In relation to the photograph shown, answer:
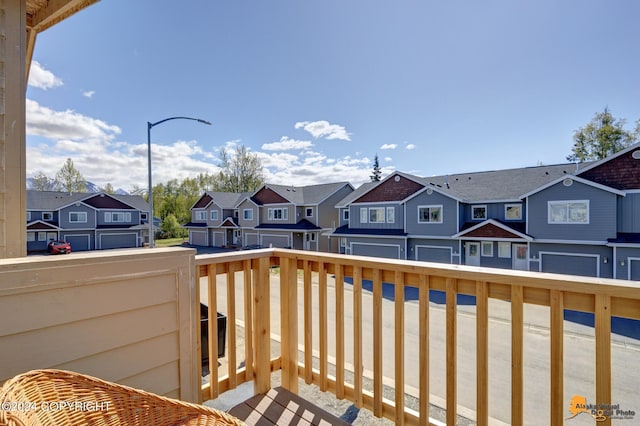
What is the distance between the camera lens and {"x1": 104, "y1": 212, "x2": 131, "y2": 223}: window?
23516 mm

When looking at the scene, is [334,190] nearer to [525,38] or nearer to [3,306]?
[525,38]

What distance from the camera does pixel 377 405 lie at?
1803 millimetres

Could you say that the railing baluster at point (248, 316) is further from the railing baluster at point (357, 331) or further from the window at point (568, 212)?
the window at point (568, 212)

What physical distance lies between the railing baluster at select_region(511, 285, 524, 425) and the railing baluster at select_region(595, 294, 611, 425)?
25 cm

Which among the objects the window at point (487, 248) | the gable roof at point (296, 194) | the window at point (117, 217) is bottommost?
the window at point (487, 248)

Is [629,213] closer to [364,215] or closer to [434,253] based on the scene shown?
[434,253]

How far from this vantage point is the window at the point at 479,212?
45.3 feet

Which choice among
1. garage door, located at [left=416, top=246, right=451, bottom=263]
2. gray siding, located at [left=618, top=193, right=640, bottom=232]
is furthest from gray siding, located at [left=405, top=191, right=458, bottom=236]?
gray siding, located at [left=618, top=193, right=640, bottom=232]

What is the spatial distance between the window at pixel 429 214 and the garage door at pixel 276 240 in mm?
9250

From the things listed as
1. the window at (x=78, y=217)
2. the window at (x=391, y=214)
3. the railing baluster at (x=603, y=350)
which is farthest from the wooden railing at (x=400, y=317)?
the window at (x=78, y=217)

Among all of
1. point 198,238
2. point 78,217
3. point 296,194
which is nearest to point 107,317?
point 296,194

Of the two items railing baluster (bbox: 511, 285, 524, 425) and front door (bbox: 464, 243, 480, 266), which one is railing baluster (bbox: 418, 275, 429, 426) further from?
front door (bbox: 464, 243, 480, 266)

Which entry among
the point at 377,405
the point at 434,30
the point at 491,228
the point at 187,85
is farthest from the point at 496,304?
the point at 187,85

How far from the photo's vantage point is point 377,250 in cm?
1588
